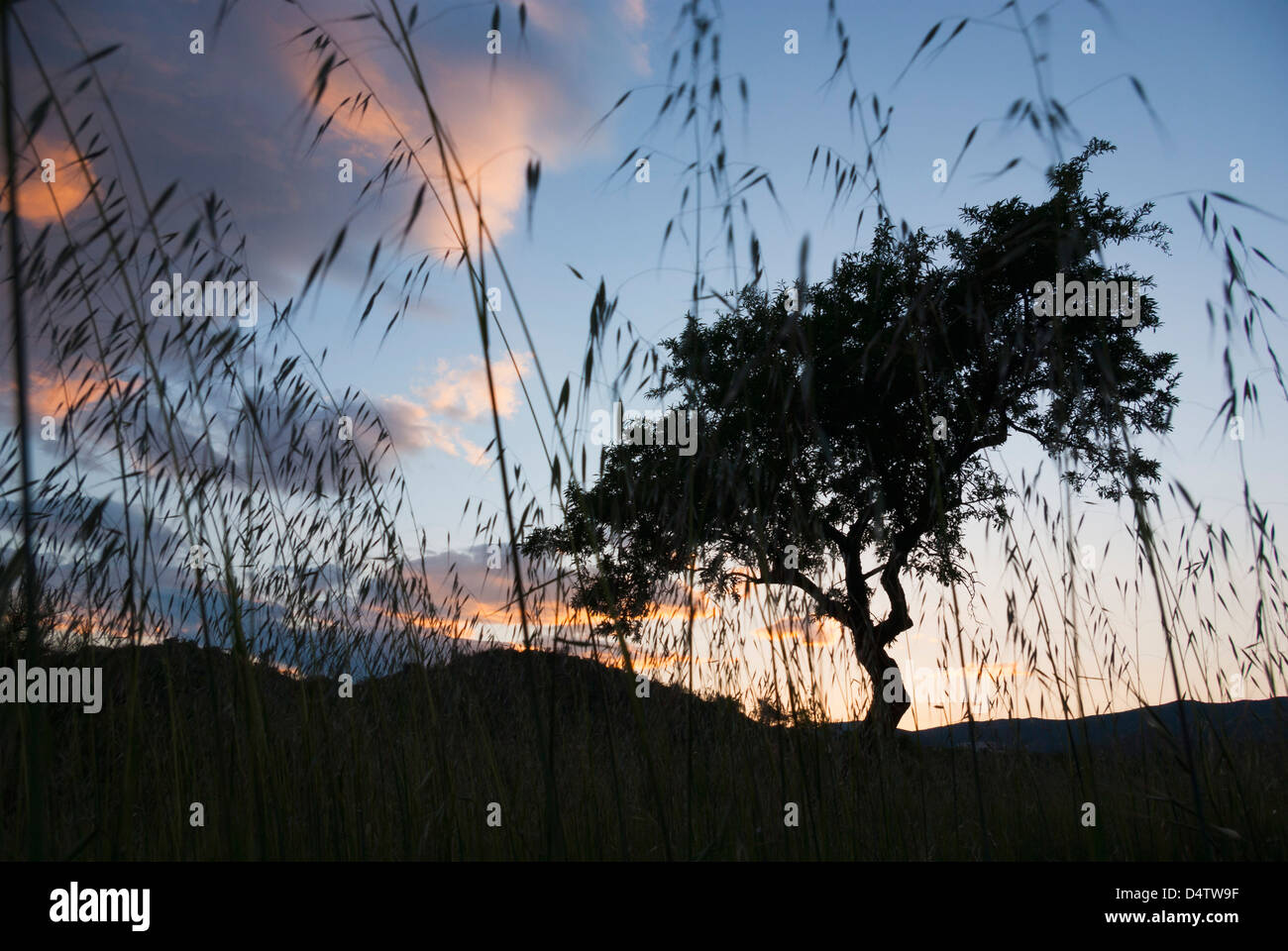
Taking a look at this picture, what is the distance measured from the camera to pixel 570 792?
2695mm

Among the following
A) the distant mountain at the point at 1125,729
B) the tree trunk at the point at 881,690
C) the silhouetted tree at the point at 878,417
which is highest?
the silhouetted tree at the point at 878,417

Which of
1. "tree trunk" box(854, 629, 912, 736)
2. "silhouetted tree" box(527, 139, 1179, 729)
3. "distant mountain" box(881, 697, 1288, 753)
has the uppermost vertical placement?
"silhouetted tree" box(527, 139, 1179, 729)

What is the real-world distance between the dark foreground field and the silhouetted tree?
45 cm

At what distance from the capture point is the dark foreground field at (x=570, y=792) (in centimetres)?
163

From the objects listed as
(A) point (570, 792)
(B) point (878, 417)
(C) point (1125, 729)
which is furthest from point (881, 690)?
(B) point (878, 417)

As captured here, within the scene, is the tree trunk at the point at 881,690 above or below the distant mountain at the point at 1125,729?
above

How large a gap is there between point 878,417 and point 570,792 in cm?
837

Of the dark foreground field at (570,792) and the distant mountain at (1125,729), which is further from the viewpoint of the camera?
the distant mountain at (1125,729)

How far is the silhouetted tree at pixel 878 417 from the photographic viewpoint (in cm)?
166

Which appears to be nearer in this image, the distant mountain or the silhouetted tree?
the silhouetted tree

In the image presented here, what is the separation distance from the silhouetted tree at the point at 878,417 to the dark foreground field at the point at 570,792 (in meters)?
0.45

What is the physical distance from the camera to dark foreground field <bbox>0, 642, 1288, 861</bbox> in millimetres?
1635

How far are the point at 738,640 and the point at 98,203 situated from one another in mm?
2704
